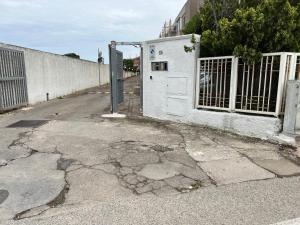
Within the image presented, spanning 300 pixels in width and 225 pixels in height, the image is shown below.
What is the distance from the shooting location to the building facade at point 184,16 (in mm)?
23656

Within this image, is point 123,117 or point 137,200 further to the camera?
point 123,117

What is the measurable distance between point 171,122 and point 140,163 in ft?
12.9

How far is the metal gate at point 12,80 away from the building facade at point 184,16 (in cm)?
1165

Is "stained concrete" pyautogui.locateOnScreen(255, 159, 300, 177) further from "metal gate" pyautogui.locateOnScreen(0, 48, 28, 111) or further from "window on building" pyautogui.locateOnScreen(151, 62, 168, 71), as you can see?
"metal gate" pyautogui.locateOnScreen(0, 48, 28, 111)

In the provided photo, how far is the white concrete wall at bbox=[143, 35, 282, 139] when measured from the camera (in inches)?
274

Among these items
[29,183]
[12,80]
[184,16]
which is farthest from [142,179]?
[184,16]

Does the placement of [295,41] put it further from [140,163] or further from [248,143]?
[140,163]

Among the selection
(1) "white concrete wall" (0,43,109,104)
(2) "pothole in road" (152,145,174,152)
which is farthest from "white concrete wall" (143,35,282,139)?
(1) "white concrete wall" (0,43,109,104)

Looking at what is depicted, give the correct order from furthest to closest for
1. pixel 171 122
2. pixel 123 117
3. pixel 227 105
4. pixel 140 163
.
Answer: pixel 123 117 → pixel 171 122 → pixel 227 105 → pixel 140 163

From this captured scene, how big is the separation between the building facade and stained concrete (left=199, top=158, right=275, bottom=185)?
48.6ft

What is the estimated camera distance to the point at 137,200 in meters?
3.72

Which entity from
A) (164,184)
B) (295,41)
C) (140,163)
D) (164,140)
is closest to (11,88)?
(164,140)

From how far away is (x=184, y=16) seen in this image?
89.7ft

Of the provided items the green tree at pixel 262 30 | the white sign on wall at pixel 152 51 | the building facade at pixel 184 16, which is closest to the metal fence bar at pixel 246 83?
the green tree at pixel 262 30
